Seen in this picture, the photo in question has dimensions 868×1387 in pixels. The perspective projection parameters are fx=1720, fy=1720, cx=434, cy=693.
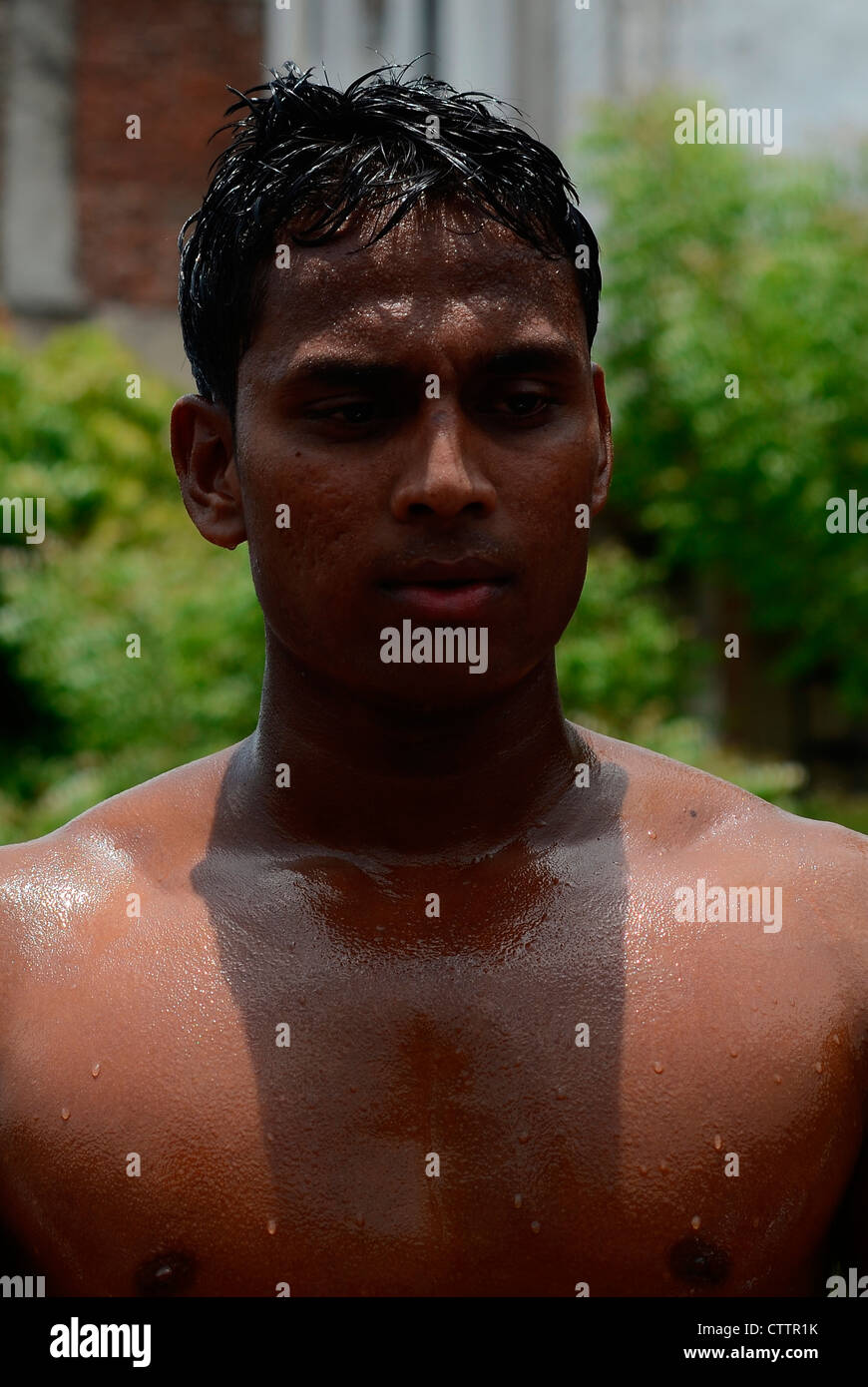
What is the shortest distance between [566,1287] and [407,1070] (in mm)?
364

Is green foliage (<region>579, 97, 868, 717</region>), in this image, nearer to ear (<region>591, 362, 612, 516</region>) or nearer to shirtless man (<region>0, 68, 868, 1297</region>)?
ear (<region>591, 362, 612, 516</region>)

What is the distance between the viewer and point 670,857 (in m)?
2.67

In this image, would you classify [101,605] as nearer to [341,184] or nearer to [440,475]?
[341,184]

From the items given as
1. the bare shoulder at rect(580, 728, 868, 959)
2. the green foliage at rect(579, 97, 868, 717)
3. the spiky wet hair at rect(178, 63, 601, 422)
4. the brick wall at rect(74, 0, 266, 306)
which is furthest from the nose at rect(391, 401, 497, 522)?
the brick wall at rect(74, 0, 266, 306)

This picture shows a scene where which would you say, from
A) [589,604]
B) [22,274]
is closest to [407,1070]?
[589,604]

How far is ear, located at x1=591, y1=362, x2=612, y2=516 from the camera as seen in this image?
263 cm

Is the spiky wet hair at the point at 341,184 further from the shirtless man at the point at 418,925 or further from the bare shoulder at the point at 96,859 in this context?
the bare shoulder at the point at 96,859

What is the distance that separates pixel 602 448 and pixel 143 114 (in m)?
10.9

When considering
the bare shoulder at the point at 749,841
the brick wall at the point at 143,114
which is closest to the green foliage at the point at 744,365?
the brick wall at the point at 143,114

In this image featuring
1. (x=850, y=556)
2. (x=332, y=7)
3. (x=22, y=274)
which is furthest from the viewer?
(x=22, y=274)

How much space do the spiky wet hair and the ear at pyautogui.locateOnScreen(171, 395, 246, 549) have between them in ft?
0.16

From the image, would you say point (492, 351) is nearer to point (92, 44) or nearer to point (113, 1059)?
point (113, 1059)

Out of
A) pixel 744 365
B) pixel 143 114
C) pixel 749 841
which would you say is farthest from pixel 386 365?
pixel 143 114

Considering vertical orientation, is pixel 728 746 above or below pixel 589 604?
below
